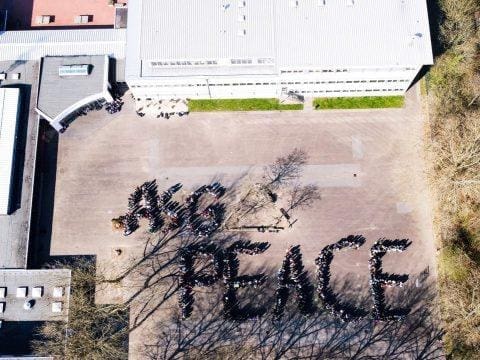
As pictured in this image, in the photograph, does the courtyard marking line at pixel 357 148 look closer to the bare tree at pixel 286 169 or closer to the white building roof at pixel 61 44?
the bare tree at pixel 286 169

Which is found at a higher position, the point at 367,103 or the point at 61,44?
the point at 61,44

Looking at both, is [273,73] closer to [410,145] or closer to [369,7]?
[369,7]

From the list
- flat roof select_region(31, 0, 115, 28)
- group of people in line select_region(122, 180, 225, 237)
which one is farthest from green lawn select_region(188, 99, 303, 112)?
flat roof select_region(31, 0, 115, 28)

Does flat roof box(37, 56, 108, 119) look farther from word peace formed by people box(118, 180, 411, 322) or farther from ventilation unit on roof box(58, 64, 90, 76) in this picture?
word peace formed by people box(118, 180, 411, 322)

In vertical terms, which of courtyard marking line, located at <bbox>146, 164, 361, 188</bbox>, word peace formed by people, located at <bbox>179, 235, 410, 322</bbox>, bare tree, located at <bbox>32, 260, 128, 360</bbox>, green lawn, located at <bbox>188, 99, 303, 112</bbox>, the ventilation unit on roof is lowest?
bare tree, located at <bbox>32, 260, 128, 360</bbox>

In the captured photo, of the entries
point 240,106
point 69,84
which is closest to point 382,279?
point 240,106

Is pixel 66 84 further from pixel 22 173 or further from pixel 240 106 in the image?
pixel 240 106

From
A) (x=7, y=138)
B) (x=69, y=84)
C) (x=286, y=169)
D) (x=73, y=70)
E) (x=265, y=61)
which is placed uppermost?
(x=73, y=70)
